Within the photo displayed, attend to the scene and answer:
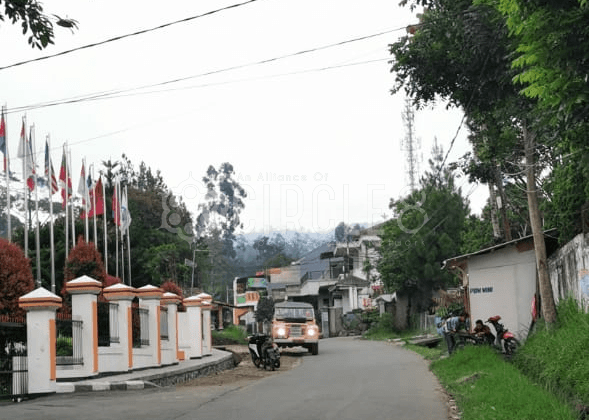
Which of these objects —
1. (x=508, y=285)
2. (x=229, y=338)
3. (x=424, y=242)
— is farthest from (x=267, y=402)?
(x=424, y=242)

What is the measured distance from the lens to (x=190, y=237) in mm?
57156

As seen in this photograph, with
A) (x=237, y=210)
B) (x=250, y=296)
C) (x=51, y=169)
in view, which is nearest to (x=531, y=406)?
(x=51, y=169)

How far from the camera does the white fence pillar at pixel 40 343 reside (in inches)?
540

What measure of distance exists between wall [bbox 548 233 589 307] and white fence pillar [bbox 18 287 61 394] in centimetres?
1054

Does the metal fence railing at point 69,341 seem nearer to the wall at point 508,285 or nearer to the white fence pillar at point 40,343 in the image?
the white fence pillar at point 40,343

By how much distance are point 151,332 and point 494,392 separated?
11326 millimetres

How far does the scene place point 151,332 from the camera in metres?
20.2

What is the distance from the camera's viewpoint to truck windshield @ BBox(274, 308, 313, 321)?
32406 millimetres

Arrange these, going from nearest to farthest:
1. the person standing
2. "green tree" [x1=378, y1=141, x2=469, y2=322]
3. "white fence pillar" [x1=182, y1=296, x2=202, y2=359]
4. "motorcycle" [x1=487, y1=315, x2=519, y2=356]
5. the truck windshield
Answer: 1. "motorcycle" [x1=487, y1=315, x2=519, y2=356]
2. the person standing
3. "white fence pillar" [x1=182, y1=296, x2=202, y2=359]
4. the truck windshield
5. "green tree" [x1=378, y1=141, x2=469, y2=322]

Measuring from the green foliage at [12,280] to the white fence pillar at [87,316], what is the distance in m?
3.83

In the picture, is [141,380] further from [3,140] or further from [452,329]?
[3,140]

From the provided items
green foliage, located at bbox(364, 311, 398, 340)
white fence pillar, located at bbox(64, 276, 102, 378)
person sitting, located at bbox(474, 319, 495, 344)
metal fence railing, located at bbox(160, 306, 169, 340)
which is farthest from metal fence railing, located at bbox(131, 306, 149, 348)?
green foliage, located at bbox(364, 311, 398, 340)

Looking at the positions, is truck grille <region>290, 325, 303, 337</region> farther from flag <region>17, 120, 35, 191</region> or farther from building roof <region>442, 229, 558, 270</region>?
flag <region>17, 120, 35, 191</region>

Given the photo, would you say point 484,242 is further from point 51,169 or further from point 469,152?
point 51,169
